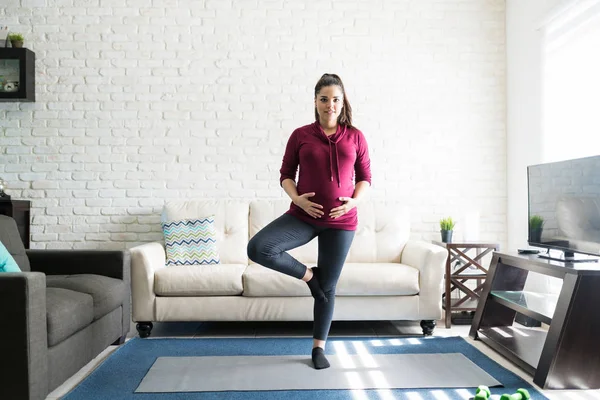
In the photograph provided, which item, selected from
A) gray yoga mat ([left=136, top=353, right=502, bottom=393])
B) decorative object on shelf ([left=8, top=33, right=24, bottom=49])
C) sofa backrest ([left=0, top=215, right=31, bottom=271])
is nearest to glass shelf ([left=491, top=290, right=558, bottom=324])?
gray yoga mat ([left=136, top=353, right=502, bottom=393])

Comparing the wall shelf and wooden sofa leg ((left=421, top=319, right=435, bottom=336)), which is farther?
the wall shelf

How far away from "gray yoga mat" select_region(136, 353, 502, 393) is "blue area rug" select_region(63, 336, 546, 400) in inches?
2.2

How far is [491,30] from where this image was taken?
4.30m

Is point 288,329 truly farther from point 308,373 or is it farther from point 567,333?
point 567,333

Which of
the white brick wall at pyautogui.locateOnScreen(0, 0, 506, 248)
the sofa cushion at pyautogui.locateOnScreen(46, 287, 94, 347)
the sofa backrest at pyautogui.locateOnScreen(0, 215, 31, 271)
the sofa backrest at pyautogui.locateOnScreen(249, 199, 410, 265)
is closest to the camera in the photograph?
the sofa cushion at pyautogui.locateOnScreen(46, 287, 94, 347)

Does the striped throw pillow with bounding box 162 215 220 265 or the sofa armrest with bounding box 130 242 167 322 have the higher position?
the striped throw pillow with bounding box 162 215 220 265

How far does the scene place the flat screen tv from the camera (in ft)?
8.64

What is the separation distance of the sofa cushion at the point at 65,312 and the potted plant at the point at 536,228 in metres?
2.63

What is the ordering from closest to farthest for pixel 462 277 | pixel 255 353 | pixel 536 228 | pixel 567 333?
pixel 567 333
pixel 255 353
pixel 536 228
pixel 462 277

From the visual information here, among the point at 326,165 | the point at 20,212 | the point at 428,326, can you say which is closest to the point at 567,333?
the point at 428,326

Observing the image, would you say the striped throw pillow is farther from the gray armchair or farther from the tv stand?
the tv stand

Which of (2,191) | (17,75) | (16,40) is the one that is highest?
(16,40)

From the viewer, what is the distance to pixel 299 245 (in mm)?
2521

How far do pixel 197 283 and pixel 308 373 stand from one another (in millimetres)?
1105
